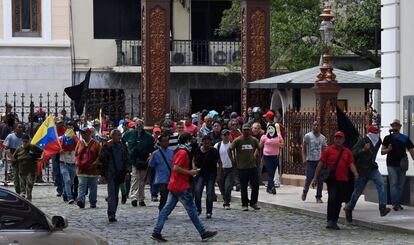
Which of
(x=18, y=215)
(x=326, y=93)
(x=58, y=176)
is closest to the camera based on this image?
(x=18, y=215)

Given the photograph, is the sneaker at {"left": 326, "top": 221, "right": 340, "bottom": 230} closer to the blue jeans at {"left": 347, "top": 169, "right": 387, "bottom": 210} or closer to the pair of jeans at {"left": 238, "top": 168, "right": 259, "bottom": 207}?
the blue jeans at {"left": 347, "top": 169, "right": 387, "bottom": 210}

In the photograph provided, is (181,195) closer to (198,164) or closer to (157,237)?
(157,237)

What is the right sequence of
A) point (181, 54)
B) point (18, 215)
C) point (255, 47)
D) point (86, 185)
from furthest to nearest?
1. point (181, 54)
2. point (255, 47)
3. point (86, 185)
4. point (18, 215)

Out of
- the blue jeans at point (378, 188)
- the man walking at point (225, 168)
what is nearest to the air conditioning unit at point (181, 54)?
the man walking at point (225, 168)

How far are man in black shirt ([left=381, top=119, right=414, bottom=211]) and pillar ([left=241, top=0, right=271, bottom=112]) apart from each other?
37.5ft

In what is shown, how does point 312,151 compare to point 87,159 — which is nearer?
point 87,159

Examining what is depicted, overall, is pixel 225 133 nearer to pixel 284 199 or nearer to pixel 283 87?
pixel 284 199

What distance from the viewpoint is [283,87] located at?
91.9 feet

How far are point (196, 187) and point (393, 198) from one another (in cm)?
355

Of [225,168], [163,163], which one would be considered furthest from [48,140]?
[163,163]

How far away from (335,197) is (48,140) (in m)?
8.20

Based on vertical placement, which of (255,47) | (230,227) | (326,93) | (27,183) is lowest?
(230,227)

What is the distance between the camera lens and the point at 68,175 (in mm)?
22219

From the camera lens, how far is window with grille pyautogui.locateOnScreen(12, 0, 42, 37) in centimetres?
3966
